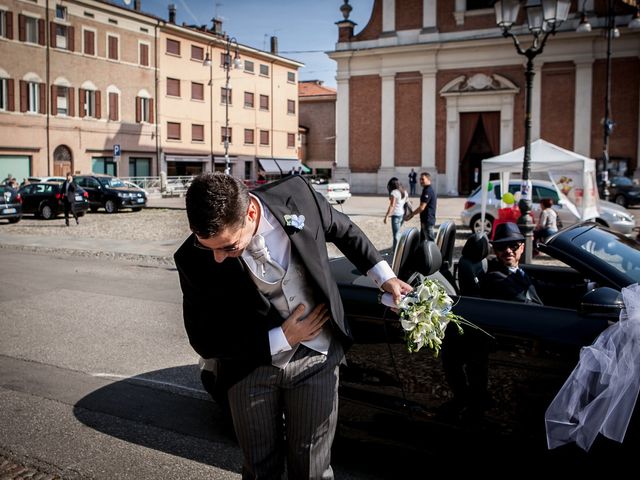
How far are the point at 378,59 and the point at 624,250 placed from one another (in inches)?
1577

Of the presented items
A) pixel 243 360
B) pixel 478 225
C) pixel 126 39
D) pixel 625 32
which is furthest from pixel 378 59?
pixel 243 360

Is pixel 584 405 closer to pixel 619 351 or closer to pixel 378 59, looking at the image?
pixel 619 351

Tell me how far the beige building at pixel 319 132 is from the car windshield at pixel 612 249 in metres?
62.4

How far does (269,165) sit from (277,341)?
55.5m

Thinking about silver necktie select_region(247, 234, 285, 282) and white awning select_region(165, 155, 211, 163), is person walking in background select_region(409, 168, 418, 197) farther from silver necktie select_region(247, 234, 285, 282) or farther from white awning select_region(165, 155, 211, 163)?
silver necktie select_region(247, 234, 285, 282)

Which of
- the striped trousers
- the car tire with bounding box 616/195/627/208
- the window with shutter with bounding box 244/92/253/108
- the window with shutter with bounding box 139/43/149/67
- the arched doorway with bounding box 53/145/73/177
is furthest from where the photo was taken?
the window with shutter with bounding box 244/92/253/108

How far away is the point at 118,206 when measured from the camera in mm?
27266

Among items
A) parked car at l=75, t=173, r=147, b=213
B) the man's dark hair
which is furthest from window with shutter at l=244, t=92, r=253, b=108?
the man's dark hair

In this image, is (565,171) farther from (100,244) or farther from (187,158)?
(187,158)

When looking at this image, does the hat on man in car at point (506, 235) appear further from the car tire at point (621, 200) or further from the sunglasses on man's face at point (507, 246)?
the car tire at point (621, 200)

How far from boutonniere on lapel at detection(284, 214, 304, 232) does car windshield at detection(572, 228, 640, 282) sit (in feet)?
6.82

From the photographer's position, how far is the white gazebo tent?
1566 centimetres

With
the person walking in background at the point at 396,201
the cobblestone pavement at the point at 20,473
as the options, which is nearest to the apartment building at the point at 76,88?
the person walking in background at the point at 396,201

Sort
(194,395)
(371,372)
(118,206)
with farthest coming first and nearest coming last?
(118,206)
(194,395)
(371,372)
